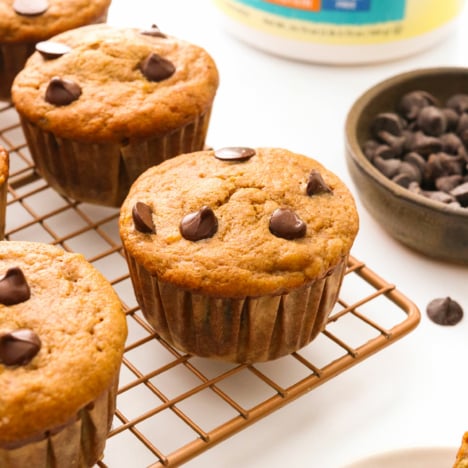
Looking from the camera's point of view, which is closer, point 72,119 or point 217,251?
point 217,251

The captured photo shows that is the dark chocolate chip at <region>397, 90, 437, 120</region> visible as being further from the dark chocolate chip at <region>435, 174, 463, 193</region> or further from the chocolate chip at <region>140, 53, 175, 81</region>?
the chocolate chip at <region>140, 53, 175, 81</region>

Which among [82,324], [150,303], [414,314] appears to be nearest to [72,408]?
[82,324]

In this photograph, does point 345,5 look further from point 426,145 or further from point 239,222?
point 239,222

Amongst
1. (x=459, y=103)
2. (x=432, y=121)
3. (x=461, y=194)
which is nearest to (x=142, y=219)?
(x=461, y=194)

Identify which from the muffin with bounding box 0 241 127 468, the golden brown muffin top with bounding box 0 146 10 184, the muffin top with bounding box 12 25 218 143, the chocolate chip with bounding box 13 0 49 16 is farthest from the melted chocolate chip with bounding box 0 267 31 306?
the chocolate chip with bounding box 13 0 49 16

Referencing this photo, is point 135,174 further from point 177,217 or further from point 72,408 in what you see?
point 72,408

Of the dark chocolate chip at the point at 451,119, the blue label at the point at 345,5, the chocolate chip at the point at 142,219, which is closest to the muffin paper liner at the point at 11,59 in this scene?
the blue label at the point at 345,5
